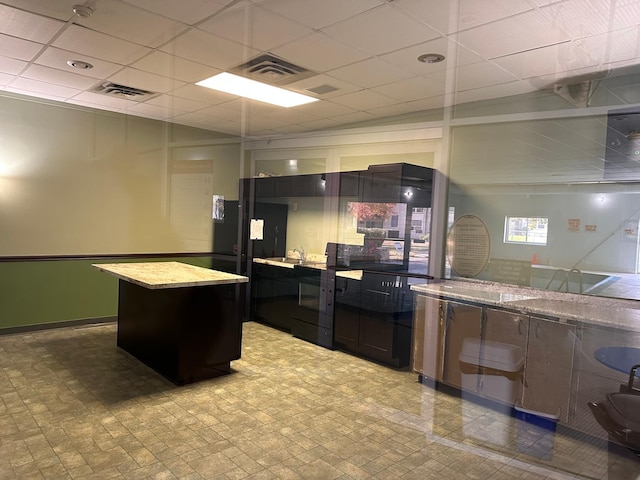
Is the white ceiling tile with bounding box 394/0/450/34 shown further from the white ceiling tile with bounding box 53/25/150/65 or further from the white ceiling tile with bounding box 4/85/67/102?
the white ceiling tile with bounding box 4/85/67/102

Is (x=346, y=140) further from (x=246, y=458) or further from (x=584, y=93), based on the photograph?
(x=246, y=458)

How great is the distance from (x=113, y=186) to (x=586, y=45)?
3989mm

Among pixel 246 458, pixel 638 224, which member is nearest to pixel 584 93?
pixel 638 224

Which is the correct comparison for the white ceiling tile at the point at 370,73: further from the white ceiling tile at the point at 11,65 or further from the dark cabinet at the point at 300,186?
the white ceiling tile at the point at 11,65

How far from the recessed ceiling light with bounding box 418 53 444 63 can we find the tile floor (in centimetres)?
213

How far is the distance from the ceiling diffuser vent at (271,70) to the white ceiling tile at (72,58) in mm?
876

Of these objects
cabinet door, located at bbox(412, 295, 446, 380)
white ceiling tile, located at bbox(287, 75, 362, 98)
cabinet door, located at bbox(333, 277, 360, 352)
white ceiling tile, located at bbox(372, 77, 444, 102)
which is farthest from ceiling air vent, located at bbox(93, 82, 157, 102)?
cabinet door, located at bbox(412, 295, 446, 380)

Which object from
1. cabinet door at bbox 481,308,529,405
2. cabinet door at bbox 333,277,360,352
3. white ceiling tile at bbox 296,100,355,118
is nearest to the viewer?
cabinet door at bbox 481,308,529,405

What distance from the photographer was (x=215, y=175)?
4617 mm

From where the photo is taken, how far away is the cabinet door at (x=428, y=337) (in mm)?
2906

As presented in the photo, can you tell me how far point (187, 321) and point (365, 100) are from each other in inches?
84.0

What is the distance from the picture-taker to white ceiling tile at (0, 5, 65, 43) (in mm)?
2203

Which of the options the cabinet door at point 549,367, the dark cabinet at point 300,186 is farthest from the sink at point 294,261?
the cabinet door at point 549,367

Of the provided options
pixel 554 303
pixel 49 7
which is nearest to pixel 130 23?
pixel 49 7
